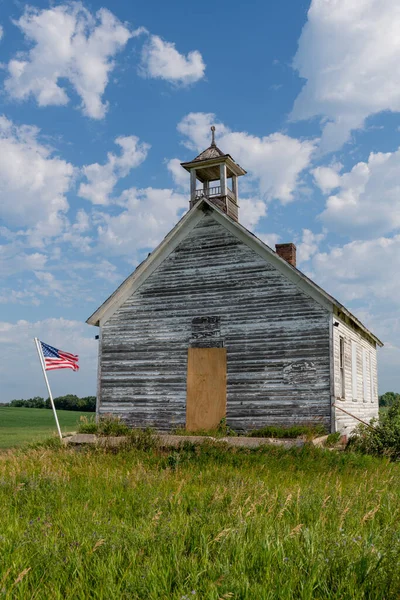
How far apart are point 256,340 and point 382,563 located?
13785mm

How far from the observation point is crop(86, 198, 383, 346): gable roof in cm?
1800

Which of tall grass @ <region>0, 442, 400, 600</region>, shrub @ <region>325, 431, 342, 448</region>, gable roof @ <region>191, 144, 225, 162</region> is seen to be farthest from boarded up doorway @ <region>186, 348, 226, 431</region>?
tall grass @ <region>0, 442, 400, 600</region>

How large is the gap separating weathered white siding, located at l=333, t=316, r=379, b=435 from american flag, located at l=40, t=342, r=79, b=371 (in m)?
8.74

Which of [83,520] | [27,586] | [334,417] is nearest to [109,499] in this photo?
[83,520]

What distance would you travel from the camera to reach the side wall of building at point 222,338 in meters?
17.6

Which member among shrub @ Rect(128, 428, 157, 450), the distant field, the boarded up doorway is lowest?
the distant field

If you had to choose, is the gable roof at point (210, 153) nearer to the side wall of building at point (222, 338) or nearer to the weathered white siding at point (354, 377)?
the side wall of building at point (222, 338)

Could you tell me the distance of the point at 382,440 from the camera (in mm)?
16438

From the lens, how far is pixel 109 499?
7.45 meters

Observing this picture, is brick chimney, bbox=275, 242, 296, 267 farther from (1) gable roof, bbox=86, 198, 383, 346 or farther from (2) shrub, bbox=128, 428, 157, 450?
(2) shrub, bbox=128, 428, 157, 450

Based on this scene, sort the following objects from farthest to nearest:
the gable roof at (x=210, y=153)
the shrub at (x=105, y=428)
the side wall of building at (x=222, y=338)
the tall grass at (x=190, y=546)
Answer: the gable roof at (x=210, y=153)
the shrub at (x=105, y=428)
the side wall of building at (x=222, y=338)
the tall grass at (x=190, y=546)

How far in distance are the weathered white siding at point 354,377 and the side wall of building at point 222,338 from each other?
3.36 ft

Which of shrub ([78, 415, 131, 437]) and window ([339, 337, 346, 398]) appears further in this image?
window ([339, 337, 346, 398])

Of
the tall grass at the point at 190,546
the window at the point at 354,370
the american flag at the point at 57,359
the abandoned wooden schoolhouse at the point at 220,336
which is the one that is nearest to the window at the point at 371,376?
the window at the point at 354,370
